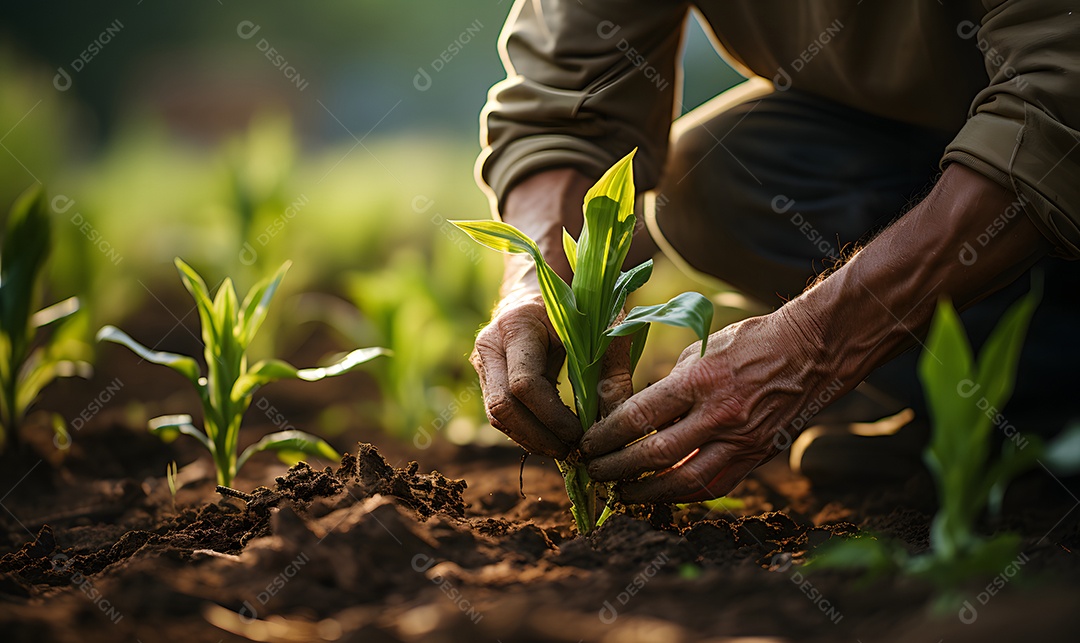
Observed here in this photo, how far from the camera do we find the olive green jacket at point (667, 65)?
149 centimetres

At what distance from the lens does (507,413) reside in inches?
48.3

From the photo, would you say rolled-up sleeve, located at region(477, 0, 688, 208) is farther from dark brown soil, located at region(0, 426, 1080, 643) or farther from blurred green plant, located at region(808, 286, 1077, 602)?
blurred green plant, located at region(808, 286, 1077, 602)

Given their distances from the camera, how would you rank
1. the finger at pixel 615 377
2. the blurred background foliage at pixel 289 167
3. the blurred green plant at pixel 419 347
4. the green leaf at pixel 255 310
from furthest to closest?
the blurred background foliage at pixel 289 167
the blurred green plant at pixel 419 347
the green leaf at pixel 255 310
the finger at pixel 615 377

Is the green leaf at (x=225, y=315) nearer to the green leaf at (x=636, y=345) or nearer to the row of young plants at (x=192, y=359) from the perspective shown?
the row of young plants at (x=192, y=359)

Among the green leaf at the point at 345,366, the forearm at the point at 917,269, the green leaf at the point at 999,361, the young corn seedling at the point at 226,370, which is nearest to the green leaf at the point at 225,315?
the young corn seedling at the point at 226,370

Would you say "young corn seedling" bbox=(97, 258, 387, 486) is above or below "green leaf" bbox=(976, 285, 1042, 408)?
above

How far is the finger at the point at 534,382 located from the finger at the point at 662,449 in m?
0.08

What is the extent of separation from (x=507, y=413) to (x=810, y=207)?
3.35 feet

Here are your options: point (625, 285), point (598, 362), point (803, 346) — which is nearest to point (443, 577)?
point (598, 362)

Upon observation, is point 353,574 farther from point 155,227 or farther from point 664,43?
point 155,227

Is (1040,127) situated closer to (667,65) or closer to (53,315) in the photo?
(667,65)

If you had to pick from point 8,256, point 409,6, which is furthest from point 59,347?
point 409,6

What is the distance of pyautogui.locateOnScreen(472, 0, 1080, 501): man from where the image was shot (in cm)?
117

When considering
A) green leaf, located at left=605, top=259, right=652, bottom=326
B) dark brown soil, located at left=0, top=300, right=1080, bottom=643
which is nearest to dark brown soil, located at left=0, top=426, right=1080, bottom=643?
dark brown soil, located at left=0, top=300, right=1080, bottom=643
